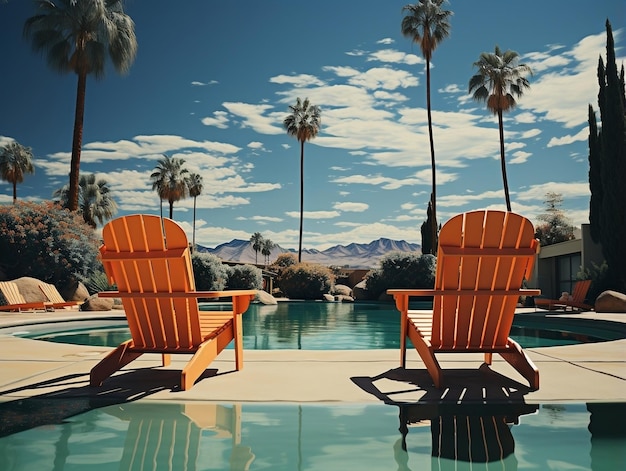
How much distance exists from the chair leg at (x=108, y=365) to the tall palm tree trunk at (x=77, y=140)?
18.2m

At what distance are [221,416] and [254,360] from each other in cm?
204

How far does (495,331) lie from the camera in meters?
4.51

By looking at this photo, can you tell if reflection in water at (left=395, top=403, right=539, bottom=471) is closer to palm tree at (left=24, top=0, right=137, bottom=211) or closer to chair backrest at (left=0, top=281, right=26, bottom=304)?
chair backrest at (left=0, top=281, right=26, bottom=304)

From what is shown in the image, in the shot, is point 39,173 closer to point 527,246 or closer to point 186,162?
point 186,162

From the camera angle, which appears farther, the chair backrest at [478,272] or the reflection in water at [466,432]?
the chair backrest at [478,272]

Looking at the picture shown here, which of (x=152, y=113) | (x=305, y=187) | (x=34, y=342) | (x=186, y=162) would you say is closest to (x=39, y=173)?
(x=186, y=162)

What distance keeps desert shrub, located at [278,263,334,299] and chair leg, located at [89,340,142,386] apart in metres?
26.3

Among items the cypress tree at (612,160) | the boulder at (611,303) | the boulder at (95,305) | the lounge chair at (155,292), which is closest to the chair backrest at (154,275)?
the lounge chair at (155,292)

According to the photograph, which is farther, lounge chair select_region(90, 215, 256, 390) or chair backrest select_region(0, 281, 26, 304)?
chair backrest select_region(0, 281, 26, 304)

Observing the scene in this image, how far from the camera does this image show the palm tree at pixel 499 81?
3184 cm

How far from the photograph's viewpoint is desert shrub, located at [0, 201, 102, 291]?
19375 millimetres

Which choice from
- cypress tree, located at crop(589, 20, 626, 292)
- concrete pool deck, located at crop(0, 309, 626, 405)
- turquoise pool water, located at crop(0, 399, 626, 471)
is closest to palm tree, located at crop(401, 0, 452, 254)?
cypress tree, located at crop(589, 20, 626, 292)

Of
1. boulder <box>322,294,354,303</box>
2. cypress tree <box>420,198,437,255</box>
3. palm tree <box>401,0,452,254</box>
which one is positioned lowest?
boulder <box>322,294,354,303</box>

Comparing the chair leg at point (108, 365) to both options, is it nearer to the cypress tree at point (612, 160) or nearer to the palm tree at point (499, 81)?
the cypress tree at point (612, 160)
